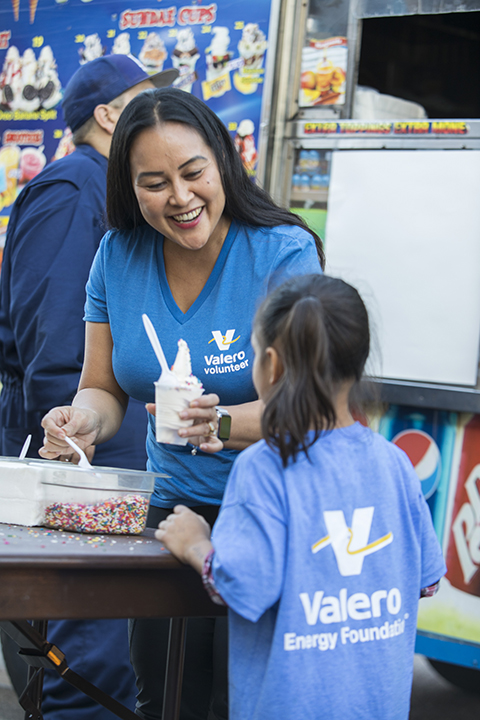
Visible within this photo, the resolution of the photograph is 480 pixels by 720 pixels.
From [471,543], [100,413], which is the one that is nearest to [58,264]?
[100,413]

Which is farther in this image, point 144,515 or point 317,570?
point 144,515

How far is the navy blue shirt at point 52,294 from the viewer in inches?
94.5

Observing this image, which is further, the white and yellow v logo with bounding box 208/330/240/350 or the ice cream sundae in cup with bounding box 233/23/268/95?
the ice cream sundae in cup with bounding box 233/23/268/95

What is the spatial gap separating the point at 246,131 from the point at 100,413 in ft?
5.80

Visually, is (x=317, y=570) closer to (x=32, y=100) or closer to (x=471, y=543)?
(x=471, y=543)

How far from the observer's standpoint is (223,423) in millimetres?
1472

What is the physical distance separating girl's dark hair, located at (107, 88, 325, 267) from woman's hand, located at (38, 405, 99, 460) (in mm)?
483

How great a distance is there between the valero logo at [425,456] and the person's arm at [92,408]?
1.27 meters

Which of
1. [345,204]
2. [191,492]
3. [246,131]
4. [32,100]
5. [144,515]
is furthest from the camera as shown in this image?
[32,100]

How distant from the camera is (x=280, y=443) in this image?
121 cm

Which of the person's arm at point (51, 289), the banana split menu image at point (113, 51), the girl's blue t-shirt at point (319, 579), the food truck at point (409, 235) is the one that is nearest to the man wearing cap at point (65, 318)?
the person's arm at point (51, 289)

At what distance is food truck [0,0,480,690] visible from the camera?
9.09ft

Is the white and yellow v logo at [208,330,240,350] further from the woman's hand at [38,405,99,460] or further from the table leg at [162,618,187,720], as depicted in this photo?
the table leg at [162,618,187,720]

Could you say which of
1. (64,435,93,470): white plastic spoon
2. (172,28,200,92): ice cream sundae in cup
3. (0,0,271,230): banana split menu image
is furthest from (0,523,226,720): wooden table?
(172,28,200,92): ice cream sundae in cup
